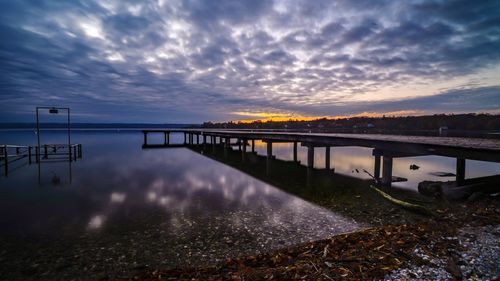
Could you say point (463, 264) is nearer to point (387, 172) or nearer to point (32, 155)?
point (387, 172)

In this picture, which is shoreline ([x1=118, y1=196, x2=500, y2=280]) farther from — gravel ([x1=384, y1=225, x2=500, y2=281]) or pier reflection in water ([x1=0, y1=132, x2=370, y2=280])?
pier reflection in water ([x1=0, y1=132, x2=370, y2=280])

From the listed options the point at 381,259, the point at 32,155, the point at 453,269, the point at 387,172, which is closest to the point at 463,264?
the point at 453,269

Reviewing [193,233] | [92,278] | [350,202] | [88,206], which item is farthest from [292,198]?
[88,206]

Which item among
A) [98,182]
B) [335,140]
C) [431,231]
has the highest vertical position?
[335,140]

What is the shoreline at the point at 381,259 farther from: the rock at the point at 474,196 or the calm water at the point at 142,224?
the rock at the point at 474,196

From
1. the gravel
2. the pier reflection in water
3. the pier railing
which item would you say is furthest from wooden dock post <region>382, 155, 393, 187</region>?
the pier railing

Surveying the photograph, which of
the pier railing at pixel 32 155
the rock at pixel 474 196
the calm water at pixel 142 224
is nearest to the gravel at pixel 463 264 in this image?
the calm water at pixel 142 224

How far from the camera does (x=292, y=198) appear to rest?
37.1 ft

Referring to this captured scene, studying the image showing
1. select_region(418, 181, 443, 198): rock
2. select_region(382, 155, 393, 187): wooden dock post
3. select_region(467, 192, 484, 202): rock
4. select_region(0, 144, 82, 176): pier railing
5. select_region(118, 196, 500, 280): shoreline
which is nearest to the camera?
select_region(118, 196, 500, 280): shoreline

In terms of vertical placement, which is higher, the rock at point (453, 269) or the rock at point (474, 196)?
the rock at point (453, 269)

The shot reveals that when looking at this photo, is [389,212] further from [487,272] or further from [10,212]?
[10,212]

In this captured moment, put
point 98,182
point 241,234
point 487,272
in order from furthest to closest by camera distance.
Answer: point 98,182 → point 241,234 → point 487,272

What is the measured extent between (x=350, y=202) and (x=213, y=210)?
5812 millimetres

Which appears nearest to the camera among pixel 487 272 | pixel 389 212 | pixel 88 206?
pixel 487 272
